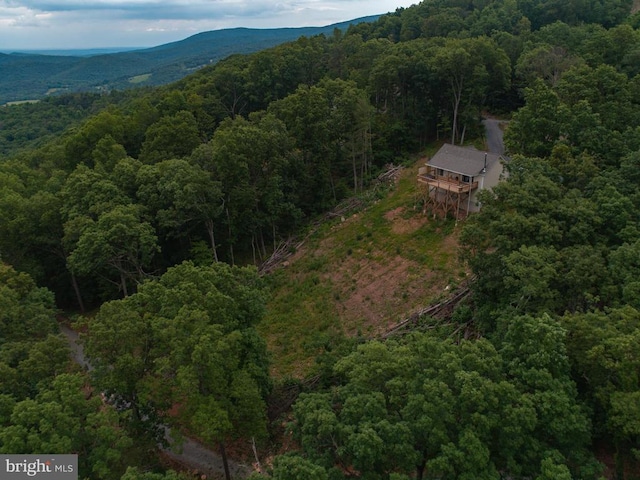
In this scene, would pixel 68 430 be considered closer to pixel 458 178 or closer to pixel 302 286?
pixel 302 286

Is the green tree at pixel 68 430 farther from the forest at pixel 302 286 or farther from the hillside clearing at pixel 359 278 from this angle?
the hillside clearing at pixel 359 278

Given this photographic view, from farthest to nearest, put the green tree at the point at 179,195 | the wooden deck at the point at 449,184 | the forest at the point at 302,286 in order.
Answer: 1. the wooden deck at the point at 449,184
2. the green tree at the point at 179,195
3. the forest at the point at 302,286

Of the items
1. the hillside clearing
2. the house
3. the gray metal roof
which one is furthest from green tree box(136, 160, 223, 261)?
the gray metal roof

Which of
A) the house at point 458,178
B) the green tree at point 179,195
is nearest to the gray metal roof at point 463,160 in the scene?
the house at point 458,178

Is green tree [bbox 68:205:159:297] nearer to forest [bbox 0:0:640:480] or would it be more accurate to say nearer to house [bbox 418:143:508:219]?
forest [bbox 0:0:640:480]

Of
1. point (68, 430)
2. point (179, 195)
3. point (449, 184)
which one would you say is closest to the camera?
point (68, 430)

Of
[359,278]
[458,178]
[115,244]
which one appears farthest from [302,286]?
[458,178]

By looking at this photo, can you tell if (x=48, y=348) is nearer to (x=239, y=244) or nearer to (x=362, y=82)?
(x=239, y=244)
